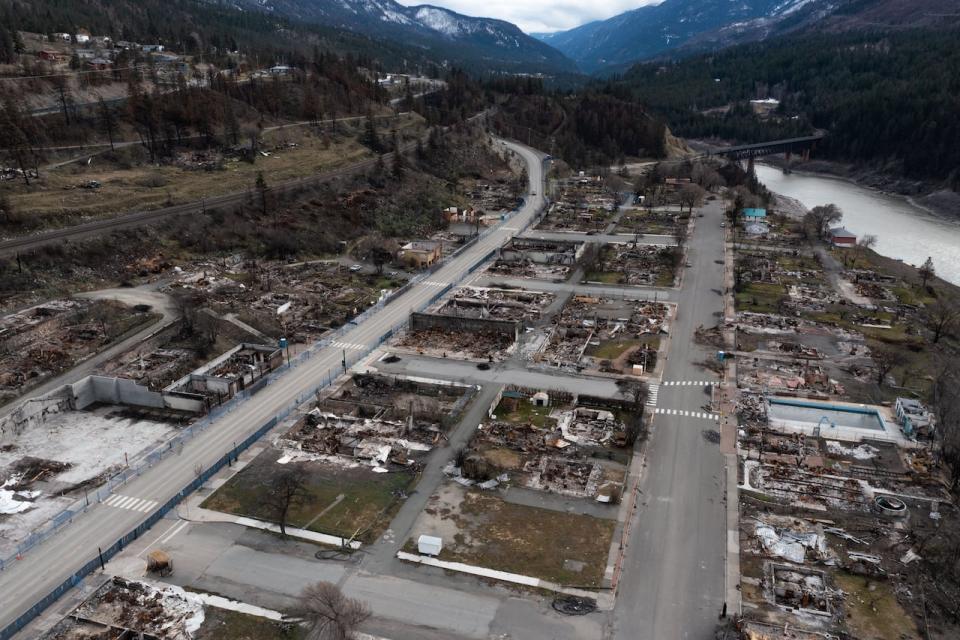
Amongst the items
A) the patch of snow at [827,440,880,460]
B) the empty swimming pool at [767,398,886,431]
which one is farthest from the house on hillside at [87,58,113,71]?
the patch of snow at [827,440,880,460]

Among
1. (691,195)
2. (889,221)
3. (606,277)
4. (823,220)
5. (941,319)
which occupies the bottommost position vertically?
(606,277)

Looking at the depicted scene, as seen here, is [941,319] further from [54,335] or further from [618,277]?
[54,335]

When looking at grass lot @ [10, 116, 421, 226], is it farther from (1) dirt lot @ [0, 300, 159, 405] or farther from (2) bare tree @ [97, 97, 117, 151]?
(1) dirt lot @ [0, 300, 159, 405]

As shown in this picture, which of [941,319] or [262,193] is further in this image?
[262,193]

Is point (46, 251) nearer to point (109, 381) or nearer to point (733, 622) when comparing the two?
point (109, 381)

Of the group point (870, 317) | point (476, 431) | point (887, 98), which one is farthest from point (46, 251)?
point (887, 98)

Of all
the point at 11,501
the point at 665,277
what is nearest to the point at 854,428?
the point at 665,277
